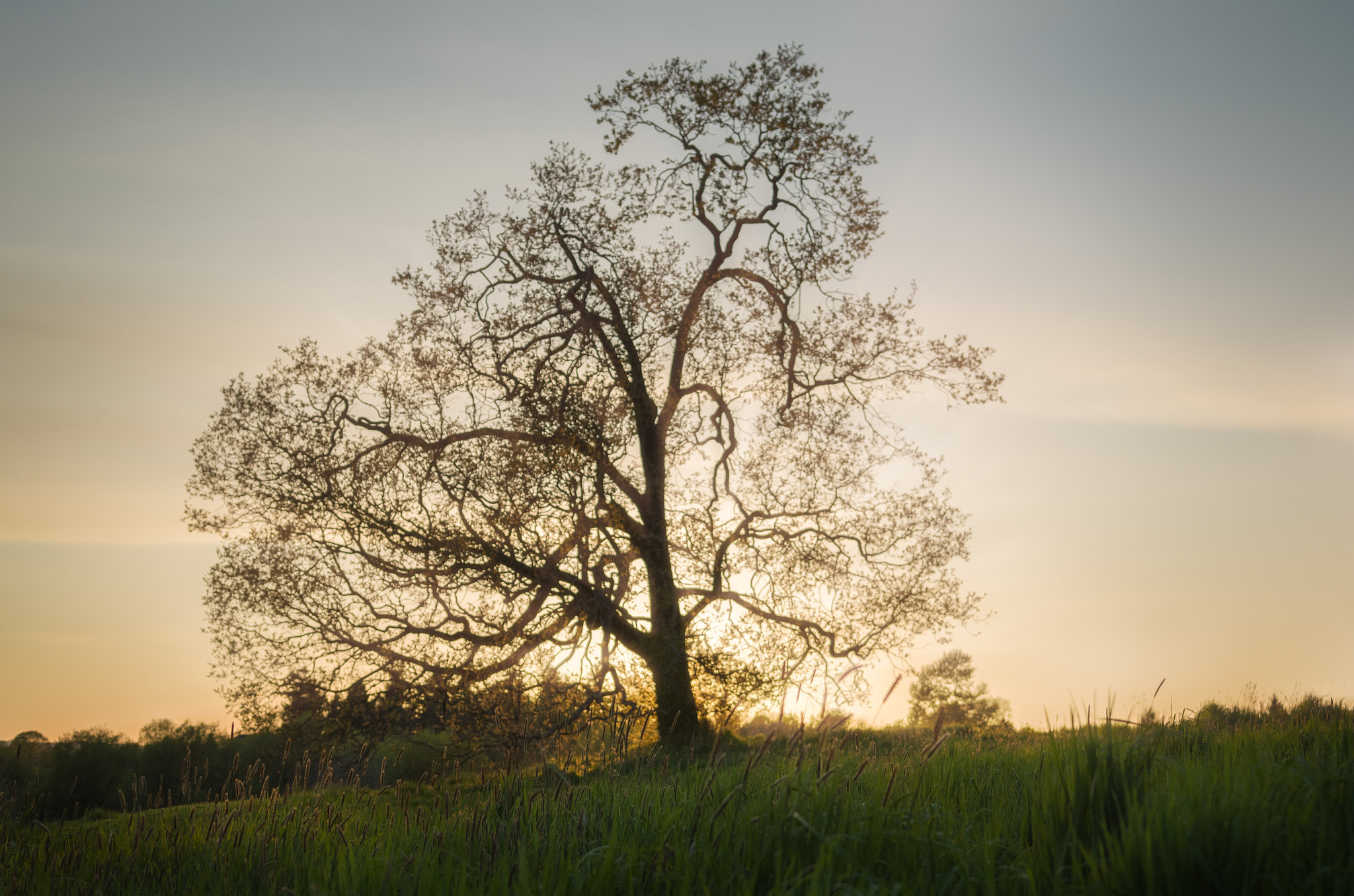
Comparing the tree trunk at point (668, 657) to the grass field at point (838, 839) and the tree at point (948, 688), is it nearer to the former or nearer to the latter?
the grass field at point (838, 839)

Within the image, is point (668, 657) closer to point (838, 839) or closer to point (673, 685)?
point (673, 685)

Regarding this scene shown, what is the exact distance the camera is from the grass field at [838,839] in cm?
336

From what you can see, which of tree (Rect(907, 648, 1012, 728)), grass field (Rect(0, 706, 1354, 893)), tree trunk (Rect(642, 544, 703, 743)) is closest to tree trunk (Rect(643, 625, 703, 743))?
tree trunk (Rect(642, 544, 703, 743))

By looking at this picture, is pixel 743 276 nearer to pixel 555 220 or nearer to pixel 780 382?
pixel 780 382

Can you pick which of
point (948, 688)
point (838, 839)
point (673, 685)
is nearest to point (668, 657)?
point (673, 685)

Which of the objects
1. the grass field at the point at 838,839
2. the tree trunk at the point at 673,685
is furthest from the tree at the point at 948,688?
the grass field at the point at 838,839

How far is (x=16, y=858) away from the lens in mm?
6016

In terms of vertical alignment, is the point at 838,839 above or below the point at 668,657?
below

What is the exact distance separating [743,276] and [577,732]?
9.70m

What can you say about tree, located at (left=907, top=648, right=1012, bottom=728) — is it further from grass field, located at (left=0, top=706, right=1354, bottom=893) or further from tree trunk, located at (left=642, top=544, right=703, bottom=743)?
grass field, located at (left=0, top=706, right=1354, bottom=893)

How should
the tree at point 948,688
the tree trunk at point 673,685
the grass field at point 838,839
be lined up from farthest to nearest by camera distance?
the tree at point 948,688, the tree trunk at point 673,685, the grass field at point 838,839

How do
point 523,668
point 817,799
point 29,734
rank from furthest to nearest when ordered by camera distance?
point 29,734 < point 523,668 < point 817,799

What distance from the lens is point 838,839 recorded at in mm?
3693

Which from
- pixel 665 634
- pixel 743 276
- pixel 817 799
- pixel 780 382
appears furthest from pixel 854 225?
pixel 817 799
